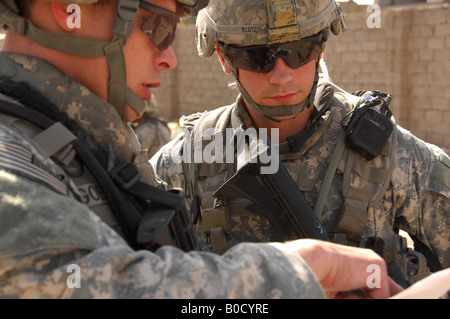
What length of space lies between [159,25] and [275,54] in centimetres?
90

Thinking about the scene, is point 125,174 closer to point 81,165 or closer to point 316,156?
point 81,165

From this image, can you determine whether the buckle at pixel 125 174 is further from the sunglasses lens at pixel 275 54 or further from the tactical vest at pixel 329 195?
the sunglasses lens at pixel 275 54

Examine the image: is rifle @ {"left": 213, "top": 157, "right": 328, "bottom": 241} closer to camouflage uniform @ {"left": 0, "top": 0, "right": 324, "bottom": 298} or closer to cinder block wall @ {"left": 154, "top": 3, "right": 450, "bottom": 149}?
camouflage uniform @ {"left": 0, "top": 0, "right": 324, "bottom": 298}

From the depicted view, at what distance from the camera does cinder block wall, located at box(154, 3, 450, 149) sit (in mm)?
8914

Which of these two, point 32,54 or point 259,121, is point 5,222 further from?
point 259,121

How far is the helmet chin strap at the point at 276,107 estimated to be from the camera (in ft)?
9.04

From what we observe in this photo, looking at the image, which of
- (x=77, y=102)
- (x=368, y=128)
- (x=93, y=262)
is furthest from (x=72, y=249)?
(x=368, y=128)

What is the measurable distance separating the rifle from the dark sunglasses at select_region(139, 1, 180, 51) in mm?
776

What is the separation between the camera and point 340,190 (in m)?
2.73

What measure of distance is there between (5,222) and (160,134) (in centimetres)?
619

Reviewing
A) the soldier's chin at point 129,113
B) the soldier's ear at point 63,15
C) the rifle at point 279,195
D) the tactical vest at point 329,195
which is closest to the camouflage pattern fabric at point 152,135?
the tactical vest at point 329,195

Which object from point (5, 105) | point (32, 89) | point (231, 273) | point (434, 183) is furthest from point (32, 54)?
point (434, 183)

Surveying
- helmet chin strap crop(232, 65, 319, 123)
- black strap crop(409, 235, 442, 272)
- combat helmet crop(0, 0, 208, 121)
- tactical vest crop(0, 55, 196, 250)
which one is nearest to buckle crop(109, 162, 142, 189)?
tactical vest crop(0, 55, 196, 250)

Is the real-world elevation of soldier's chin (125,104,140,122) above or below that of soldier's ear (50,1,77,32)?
below
